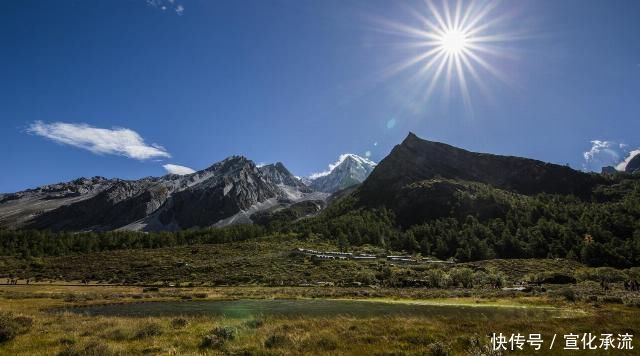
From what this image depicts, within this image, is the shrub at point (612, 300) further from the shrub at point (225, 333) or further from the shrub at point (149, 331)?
the shrub at point (149, 331)

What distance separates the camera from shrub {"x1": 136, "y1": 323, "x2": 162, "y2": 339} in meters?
25.5

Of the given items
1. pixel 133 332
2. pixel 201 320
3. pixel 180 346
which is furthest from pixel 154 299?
pixel 180 346

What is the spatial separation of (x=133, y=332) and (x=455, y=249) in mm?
160405

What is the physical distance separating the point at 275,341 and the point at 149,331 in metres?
10.3

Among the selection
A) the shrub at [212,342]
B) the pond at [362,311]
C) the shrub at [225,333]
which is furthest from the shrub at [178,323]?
the pond at [362,311]

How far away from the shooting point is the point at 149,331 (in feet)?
86.7

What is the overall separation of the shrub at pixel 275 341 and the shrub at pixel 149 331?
29.8ft

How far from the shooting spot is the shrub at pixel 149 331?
25531 mm

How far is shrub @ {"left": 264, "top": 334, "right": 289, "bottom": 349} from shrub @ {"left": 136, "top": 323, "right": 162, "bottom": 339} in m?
9.09

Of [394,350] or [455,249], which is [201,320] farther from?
[455,249]

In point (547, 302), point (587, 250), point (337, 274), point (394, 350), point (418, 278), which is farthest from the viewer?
point (587, 250)

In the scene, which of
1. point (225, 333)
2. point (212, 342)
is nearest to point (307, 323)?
point (225, 333)

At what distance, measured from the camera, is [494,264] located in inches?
4692

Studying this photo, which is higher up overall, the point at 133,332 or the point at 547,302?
the point at 133,332
